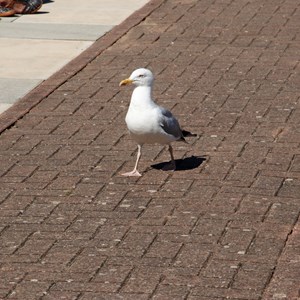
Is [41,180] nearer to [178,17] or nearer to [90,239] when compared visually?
[90,239]

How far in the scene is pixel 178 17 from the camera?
16.3 m

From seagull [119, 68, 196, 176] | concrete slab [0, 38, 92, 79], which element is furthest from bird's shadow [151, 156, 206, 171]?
concrete slab [0, 38, 92, 79]

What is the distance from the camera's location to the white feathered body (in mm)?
9984

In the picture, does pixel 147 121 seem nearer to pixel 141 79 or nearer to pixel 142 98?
pixel 142 98

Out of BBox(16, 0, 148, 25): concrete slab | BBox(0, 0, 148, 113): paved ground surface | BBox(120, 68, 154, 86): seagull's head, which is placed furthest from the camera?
BBox(16, 0, 148, 25): concrete slab

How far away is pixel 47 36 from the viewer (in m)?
15.3

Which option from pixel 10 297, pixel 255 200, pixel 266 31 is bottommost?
pixel 266 31

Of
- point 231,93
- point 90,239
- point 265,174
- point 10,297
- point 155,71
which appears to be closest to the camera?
point 10,297

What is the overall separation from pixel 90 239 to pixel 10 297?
3.84 ft

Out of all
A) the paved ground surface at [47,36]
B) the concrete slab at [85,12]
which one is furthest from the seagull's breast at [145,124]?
the concrete slab at [85,12]

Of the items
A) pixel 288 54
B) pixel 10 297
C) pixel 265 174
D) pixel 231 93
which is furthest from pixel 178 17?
pixel 10 297

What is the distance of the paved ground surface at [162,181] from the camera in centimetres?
804

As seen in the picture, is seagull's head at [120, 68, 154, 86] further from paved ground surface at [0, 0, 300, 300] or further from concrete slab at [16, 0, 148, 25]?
concrete slab at [16, 0, 148, 25]

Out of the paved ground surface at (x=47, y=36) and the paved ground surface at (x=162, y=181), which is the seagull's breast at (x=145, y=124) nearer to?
the paved ground surface at (x=162, y=181)
